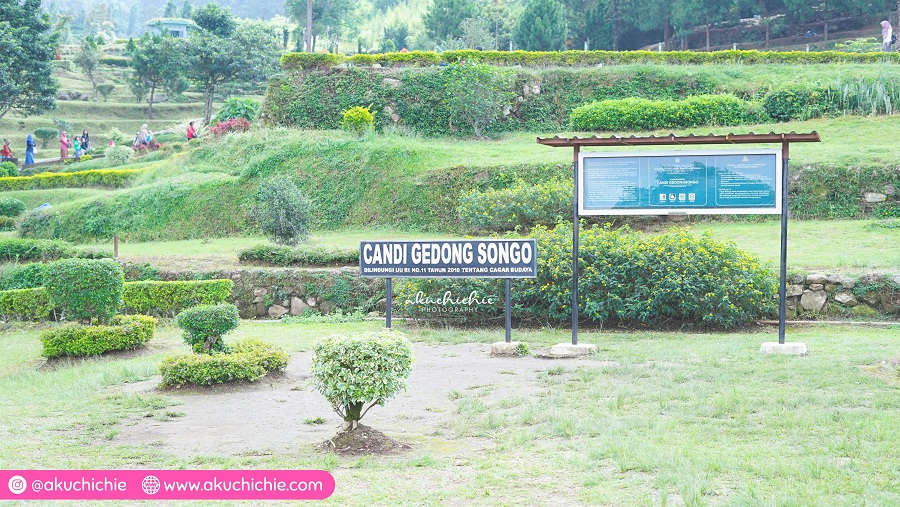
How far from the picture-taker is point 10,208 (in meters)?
24.8

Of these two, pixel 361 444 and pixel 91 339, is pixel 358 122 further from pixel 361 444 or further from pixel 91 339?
pixel 361 444

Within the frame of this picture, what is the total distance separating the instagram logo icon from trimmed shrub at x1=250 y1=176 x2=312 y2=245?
10639 millimetres

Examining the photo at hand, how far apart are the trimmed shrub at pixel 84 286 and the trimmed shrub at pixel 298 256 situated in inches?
149

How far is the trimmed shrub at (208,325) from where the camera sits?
9797mm

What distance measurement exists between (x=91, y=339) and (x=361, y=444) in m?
6.16

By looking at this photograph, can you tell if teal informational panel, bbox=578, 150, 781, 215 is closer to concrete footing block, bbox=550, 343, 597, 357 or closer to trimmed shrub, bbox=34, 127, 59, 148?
concrete footing block, bbox=550, 343, 597, 357

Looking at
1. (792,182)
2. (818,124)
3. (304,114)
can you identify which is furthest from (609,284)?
(304,114)

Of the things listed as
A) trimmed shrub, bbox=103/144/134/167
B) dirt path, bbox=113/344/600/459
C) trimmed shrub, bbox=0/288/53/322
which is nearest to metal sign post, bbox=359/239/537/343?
dirt path, bbox=113/344/600/459

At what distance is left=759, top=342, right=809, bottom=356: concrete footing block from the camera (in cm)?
962

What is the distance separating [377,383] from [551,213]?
10012mm

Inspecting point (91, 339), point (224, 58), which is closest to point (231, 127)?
point (91, 339)

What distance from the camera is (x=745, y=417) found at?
6.99m

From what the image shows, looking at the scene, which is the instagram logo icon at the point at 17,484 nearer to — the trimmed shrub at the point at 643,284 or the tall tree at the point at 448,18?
the trimmed shrub at the point at 643,284

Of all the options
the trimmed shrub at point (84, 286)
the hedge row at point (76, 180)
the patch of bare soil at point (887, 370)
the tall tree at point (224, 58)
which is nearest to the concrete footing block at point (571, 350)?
the patch of bare soil at point (887, 370)
